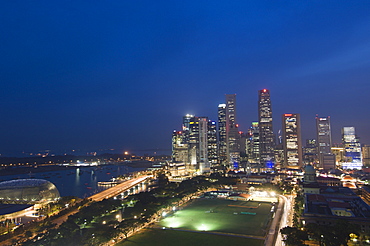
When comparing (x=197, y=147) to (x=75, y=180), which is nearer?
(x=75, y=180)

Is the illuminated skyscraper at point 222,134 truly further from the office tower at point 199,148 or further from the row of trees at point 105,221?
the row of trees at point 105,221

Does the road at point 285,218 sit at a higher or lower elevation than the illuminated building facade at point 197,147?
lower

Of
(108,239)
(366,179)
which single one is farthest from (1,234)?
(366,179)

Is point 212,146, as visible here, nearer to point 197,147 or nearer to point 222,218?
point 197,147

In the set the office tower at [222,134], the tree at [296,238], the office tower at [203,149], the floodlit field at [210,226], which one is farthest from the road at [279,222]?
the office tower at [222,134]

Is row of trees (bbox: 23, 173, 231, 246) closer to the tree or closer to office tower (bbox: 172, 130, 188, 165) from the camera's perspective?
the tree

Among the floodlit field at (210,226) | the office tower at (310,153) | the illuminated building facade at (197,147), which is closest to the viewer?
the floodlit field at (210,226)

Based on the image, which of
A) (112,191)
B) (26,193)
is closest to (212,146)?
(112,191)
